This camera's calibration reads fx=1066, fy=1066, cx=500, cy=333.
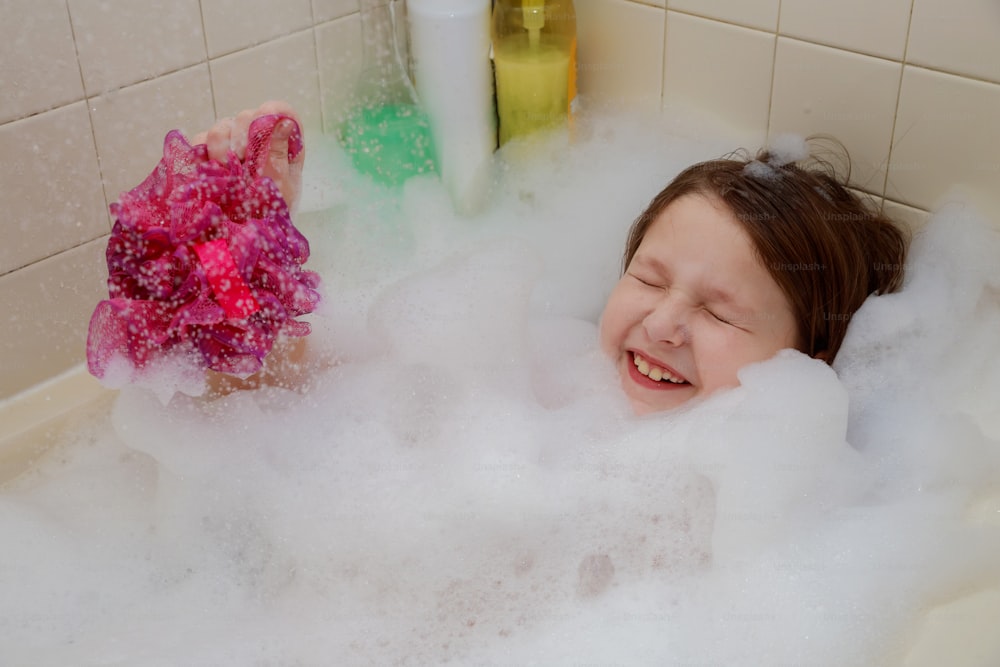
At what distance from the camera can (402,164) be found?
68.1 inches

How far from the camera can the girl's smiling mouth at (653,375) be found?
1407 mm

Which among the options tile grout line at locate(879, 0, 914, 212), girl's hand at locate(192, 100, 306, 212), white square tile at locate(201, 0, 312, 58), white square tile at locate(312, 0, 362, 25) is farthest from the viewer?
white square tile at locate(312, 0, 362, 25)

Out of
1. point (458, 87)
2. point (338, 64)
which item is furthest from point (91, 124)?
point (458, 87)

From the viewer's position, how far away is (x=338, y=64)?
1.71 meters

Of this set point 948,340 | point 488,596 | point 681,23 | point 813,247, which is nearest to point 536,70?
point 681,23

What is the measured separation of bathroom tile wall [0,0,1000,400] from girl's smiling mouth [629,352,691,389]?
1.31 ft

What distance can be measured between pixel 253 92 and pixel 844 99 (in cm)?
85

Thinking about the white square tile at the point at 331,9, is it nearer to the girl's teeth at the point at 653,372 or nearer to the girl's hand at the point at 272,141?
the girl's hand at the point at 272,141

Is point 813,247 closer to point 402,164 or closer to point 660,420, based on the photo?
point 660,420

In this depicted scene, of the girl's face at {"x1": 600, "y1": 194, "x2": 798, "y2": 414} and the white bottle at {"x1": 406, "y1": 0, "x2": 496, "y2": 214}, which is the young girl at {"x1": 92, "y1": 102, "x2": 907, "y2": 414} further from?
the white bottle at {"x1": 406, "y1": 0, "x2": 496, "y2": 214}

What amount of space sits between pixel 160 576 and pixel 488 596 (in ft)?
1.28

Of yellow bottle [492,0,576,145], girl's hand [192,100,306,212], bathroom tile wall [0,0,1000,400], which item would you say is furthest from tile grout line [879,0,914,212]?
girl's hand [192,100,306,212]

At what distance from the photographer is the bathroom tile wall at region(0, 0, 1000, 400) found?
1.35 metres

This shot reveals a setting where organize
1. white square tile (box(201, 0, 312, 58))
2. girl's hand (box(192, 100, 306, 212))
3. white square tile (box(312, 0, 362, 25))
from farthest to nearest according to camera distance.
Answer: white square tile (box(312, 0, 362, 25)) → white square tile (box(201, 0, 312, 58)) → girl's hand (box(192, 100, 306, 212))
